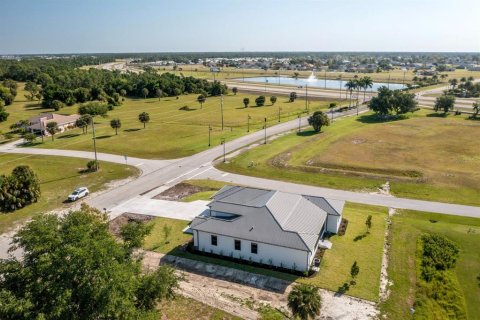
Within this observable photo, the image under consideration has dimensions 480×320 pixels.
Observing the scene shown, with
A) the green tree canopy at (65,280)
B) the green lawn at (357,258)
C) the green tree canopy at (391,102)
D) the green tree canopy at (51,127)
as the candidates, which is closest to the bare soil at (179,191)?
the green lawn at (357,258)

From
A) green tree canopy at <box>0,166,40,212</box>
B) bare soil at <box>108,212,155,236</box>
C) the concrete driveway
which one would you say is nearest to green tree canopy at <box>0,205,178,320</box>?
bare soil at <box>108,212,155,236</box>

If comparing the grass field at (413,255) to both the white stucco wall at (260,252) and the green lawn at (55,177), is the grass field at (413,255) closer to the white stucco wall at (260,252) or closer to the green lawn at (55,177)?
the white stucco wall at (260,252)

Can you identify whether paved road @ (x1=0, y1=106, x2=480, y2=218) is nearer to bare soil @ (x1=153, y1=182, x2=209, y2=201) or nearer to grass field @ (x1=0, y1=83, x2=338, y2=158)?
bare soil @ (x1=153, y1=182, x2=209, y2=201)

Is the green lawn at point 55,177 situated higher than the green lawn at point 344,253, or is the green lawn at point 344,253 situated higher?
the green lawn at point 55,177

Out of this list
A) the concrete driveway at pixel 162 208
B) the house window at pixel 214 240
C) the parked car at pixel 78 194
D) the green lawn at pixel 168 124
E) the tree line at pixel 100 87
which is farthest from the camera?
the tree line at pixel 100 87

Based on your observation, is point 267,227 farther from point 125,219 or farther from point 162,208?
point 125,219

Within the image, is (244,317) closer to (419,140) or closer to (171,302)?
(171,302)

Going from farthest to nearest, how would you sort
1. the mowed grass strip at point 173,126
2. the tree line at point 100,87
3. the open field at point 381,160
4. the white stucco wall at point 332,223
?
1. the tree line at point 100,87
2. the mowed grass strip at point 173,126
3. the open field at point 381,160
4. the white stucco wall at point 332,223
